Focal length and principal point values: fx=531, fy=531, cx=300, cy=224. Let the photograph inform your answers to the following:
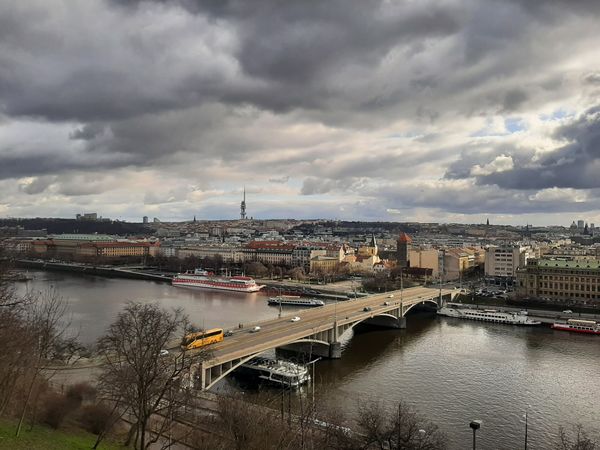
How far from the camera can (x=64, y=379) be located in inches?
701

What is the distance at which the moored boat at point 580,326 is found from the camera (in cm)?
3672

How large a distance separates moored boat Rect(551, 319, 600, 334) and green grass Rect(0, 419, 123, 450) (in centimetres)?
3421

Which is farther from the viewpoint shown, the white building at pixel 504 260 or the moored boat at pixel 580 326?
the white building at pixel 504 260

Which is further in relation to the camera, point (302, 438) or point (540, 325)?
point (540, 325)

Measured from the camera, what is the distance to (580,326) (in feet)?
122

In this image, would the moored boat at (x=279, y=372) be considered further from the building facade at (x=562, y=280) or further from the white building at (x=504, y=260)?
the white building at (x=504, y=260)

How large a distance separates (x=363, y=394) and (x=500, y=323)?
76.2 ft

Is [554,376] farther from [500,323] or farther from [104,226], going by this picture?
[104,226]

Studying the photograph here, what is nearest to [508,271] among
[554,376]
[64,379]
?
[554,376]

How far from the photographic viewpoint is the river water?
63.3ft

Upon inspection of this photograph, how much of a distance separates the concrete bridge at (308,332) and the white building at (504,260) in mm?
23098

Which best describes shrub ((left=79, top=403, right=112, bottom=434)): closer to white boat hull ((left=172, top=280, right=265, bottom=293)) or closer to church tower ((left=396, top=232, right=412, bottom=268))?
white boat hull ((left=172, top=280, right=265, bottom=293))

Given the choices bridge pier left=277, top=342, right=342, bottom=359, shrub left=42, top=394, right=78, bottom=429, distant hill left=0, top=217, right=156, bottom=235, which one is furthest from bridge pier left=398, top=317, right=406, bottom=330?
distant hill left=0, top=217, right=156, bottom=235

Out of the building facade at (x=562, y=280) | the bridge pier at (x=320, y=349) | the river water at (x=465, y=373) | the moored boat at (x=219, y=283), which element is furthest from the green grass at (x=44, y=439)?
the moored boat at (x=219, y=283)
